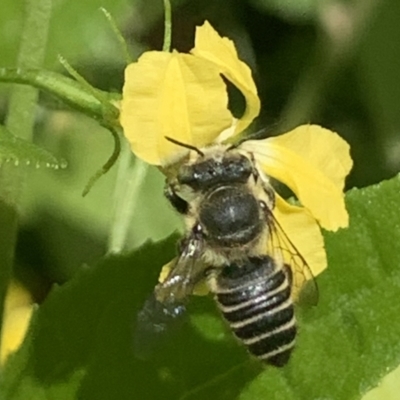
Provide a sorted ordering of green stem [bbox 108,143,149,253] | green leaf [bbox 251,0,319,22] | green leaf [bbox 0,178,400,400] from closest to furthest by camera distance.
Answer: green leaf [bbox 0,178,400,400]
green stem [bbox 108,143,149,253]
green leaf [bbox 251,0,319,22]

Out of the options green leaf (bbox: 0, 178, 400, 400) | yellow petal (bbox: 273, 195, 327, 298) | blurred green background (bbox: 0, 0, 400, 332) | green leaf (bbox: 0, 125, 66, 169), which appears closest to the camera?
green leaf (bbox: 0, 125, 66, 169)

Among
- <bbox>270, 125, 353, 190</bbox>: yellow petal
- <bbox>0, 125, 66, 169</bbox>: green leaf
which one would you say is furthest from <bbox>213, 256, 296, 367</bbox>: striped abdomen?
<bbox>0, 125, 66, 169</bbox>: green leaf

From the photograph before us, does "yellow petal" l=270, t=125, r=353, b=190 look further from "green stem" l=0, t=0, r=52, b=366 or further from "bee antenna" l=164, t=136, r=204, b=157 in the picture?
"green stem" l=0, t=0, r=52, b=366

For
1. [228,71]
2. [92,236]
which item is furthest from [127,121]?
[92,236]

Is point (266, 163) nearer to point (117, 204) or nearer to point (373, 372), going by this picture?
point (373, 372)

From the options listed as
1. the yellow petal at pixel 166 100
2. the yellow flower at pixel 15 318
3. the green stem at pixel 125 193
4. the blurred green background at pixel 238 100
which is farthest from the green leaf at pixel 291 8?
the yellow petal at pixel 166 100

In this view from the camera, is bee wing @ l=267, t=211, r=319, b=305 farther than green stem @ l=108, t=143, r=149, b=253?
No

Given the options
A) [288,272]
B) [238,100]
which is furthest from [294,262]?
[238,100]

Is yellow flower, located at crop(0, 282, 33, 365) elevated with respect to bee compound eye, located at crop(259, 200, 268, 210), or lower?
lower

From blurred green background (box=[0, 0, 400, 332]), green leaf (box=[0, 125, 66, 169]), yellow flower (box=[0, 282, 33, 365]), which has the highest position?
green leaf (box=[0, 125, 66, 169])
